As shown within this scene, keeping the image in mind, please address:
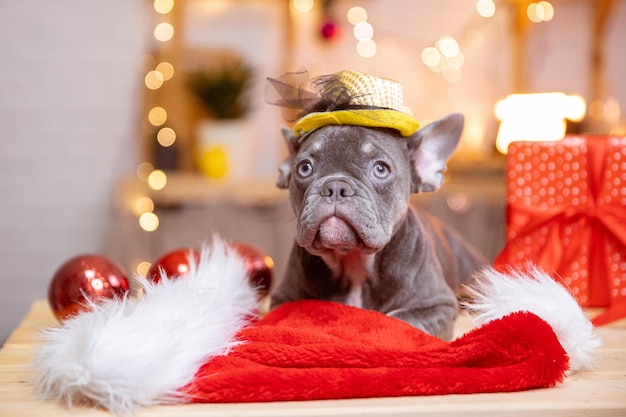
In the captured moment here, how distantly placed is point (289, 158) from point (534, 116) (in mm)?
1688

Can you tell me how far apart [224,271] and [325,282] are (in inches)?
7.7

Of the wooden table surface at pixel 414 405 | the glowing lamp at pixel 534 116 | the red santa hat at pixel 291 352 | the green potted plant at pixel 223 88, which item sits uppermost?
the green potted plant at pixel 223 88

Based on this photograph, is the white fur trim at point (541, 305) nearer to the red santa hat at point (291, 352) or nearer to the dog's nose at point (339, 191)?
the red santa hat at point (291, 352)

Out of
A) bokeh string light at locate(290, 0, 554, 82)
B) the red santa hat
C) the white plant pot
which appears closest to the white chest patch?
the red santa hat

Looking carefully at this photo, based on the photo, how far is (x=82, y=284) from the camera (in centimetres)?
133

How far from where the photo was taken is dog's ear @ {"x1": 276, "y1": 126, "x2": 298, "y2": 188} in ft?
4.46

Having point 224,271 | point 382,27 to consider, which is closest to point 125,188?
point 382,27

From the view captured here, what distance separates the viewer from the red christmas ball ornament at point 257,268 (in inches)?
57.6

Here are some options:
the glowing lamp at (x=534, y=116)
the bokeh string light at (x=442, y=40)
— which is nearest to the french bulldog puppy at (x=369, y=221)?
the glowing lamp at (x=534, y=116)

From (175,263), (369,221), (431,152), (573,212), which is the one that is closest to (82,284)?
(175,263)

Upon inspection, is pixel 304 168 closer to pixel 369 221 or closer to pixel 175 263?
pixel 369 221

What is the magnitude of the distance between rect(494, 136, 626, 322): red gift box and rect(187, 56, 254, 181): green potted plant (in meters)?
1.82

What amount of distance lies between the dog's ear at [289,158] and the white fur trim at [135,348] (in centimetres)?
37

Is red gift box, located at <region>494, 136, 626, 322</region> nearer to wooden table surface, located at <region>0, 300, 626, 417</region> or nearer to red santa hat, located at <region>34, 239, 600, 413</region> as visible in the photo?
red santa hat, located at <region>34, 239, 600, 413</region>
